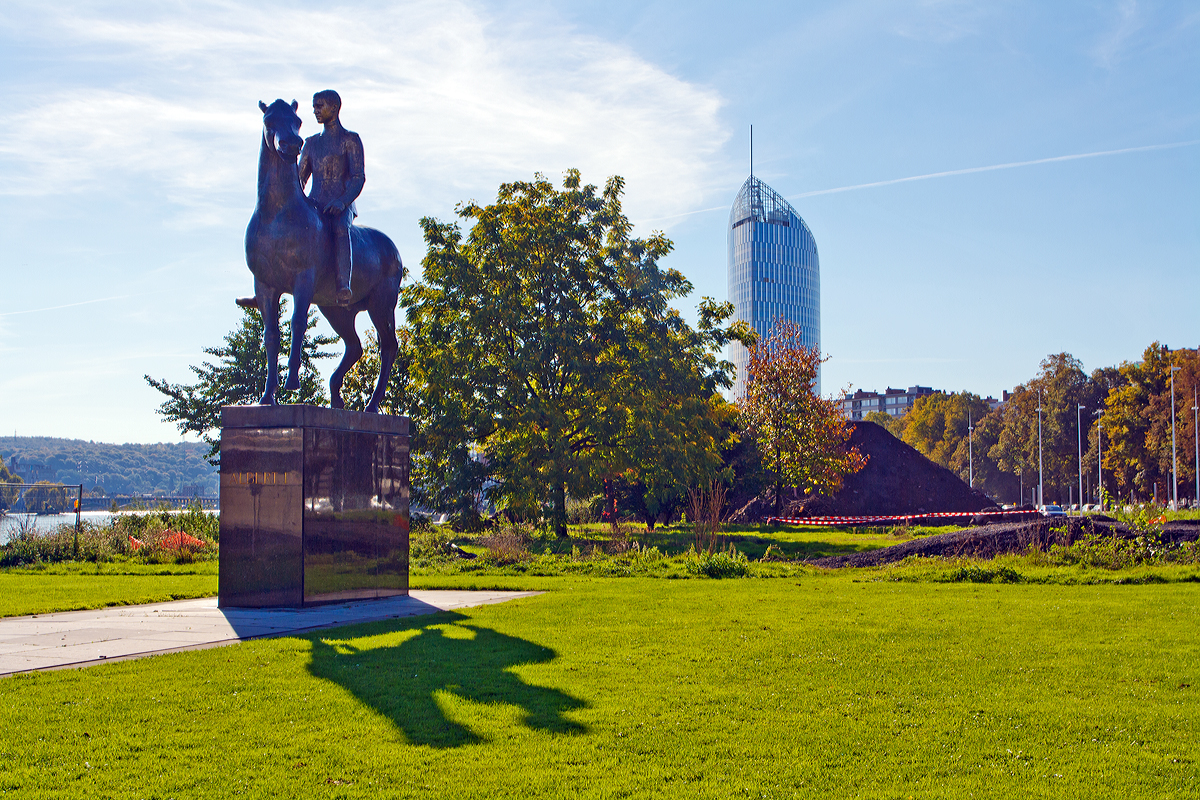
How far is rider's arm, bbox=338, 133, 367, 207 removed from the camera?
483 inches

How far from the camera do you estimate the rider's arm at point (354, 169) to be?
12258 millimetres

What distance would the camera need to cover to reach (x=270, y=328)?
12.1 metres

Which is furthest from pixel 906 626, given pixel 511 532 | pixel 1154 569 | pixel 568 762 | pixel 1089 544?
pixel 511 532

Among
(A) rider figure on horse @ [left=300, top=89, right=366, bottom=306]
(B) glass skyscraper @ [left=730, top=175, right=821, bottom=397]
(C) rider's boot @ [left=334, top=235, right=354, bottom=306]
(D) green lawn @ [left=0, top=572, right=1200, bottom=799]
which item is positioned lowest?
(D) green lawn @ [left=0, top=572, right=1200, bottom=799]

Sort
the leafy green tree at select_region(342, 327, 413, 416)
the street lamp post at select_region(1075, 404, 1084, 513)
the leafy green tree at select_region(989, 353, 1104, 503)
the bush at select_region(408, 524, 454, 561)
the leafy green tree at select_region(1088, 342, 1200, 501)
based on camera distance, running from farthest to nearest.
A: the leafy green tree at select_region(989, 353, 1104, 503) < the street lamp post at select_region(1075, 404, 1084, 513) < the leafy green tree at select_region(1088, 342, 1200, 501) < the leafy green tree at select_region(342, 327, 413, 416) < the bush at select_region(408, 524, 454, 561)

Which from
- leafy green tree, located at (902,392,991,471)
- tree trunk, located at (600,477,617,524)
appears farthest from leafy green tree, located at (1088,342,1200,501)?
tree trunk, located at (600,477,617,524)

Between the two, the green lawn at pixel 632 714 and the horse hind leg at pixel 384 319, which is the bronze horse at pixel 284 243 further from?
the green lawn at pixel 632 714

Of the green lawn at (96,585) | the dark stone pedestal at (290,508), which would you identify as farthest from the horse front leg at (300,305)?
the green lawn at (96,585)

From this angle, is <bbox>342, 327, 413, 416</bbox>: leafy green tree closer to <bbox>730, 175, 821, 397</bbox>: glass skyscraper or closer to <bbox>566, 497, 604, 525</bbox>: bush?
<bbox>566, 497, 604, 525</bbox>: bush

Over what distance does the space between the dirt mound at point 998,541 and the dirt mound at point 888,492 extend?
2149 centimetres

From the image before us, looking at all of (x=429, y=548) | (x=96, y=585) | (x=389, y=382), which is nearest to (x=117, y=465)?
(x=389, y=382)

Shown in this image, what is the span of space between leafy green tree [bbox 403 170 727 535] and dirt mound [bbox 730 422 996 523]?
15.4 meters

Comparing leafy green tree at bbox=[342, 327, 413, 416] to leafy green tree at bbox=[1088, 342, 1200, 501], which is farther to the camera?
leafy green tree at bbox=[1088, 342, 1200, 501]

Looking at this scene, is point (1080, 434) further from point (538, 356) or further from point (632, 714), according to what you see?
point (632, 714)
